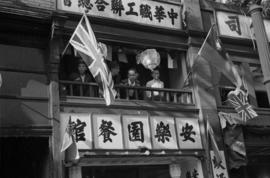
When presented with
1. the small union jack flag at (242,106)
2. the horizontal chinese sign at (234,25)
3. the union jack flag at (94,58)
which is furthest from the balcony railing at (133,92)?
the horizontal chinese sign at (234,25)

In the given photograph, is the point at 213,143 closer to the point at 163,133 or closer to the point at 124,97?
the point at 163,133

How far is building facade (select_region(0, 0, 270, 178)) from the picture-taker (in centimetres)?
993

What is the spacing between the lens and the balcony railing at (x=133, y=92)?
10734mm

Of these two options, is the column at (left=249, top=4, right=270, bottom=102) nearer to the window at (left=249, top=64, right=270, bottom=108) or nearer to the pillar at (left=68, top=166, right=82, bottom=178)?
the pillar at (left=68, top=166, right=82, bottom=178)

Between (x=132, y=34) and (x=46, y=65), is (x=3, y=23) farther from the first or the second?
(x=132, y=34)

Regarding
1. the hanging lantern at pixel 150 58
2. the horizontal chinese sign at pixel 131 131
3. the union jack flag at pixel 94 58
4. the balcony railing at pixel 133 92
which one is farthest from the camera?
the hanging lantern at pixel 150 58

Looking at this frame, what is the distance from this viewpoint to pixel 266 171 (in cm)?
1337

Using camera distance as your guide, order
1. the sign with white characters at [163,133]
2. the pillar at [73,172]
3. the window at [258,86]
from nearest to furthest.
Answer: the pillar at [73,172] → the sign with white characters at [163,133] → the window at [258,86]

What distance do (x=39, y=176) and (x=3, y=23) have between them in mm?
4146

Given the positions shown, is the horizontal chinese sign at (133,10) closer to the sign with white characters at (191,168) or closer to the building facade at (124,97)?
the building facade at (124,97)

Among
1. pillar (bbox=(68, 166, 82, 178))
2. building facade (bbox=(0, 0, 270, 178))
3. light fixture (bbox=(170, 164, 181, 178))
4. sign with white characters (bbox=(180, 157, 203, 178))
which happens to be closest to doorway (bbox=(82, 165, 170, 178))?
building facade (bbox=(0, 0, 270, 178))

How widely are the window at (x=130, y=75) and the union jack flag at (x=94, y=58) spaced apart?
104 cm

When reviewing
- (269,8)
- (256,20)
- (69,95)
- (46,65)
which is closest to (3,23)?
(46,65)

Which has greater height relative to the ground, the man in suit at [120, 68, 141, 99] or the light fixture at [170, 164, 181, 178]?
the man in suit at [120, 68, 141, 99]
